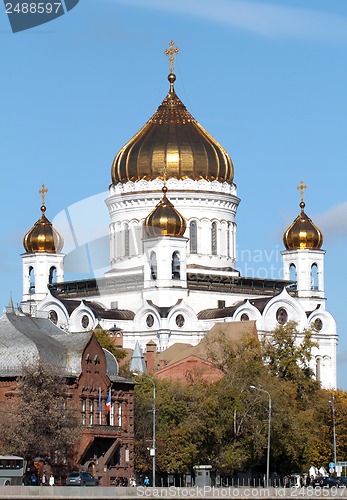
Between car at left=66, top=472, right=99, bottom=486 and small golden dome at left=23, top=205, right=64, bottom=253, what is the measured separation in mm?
60378

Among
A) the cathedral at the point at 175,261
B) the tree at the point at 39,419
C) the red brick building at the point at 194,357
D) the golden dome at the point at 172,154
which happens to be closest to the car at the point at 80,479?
the tree at the point at 39,419

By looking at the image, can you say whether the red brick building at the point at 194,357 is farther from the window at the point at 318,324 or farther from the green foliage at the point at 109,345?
the window at the point at 318,324

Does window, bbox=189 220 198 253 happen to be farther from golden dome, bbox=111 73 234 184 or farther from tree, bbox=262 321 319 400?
tree, bbox=262 321 319 400

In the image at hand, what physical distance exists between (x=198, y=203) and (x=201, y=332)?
1023cm

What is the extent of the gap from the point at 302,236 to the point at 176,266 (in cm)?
1234

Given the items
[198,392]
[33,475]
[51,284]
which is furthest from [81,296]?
[33,475]

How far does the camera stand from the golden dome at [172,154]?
141 meters

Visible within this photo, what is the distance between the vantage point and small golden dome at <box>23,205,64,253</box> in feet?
479

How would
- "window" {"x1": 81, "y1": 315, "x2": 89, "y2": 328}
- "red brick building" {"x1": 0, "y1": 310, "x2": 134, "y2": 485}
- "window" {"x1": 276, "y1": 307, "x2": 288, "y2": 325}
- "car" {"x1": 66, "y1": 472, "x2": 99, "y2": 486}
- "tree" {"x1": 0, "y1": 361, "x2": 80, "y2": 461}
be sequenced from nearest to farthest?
"car" {"x1": 66, "y1": 472, "x2": 99, "y2": 486} → "tree" {"x1": 0, "y1": 361, "x2": 80, "y2": 461} → "red brick building" {"x1": 0, "y1": 310, "x2": 134, "y2": 485} → "window" {"x1": 81, "y1": 315, "x2": 89, "y2": 328} → "window" {"x1": 276, "y1": 307, "x2": 288, "y2": 325}

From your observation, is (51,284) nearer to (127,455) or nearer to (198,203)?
(198,203)

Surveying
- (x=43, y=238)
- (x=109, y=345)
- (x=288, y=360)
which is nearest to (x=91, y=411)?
(x=288, y=360)

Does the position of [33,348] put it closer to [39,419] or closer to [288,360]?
[39,419]

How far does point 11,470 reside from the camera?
81.3 m

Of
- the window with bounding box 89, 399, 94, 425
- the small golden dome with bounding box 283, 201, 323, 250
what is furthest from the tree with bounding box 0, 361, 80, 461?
the small golden dome with bounding box 283, 201, 323, 250
